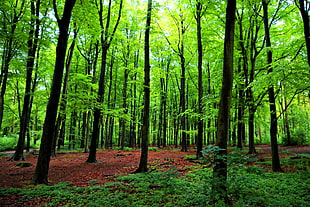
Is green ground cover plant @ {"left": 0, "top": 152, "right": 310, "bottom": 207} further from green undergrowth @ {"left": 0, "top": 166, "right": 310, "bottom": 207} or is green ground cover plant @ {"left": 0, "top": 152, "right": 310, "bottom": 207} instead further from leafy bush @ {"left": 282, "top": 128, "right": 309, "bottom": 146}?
leafy bush @ {"left": 282, "top": 128, "right": 309, "bottom": 146}

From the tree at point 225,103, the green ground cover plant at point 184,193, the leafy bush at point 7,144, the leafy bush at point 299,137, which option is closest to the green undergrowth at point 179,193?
the green ground cover plant at point 184,193

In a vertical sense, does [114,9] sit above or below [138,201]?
above

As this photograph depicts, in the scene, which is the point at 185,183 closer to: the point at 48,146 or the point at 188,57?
the point at 48,146

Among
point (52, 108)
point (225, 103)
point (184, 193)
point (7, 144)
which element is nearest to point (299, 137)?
point (184, 193)

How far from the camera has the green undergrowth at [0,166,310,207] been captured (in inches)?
167

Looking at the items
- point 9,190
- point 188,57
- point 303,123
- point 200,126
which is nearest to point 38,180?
point 9,190

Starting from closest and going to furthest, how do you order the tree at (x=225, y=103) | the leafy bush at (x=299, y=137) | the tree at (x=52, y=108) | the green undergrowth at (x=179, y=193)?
1. the tree at (x=225, y=103)
2. the green undergrowth at (x=179, y=193)
3. the tree at (x=52, y=108)
4. the leafy bush at (x=299, y=137)

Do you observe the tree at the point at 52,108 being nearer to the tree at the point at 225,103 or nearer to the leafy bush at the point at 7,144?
the tree at the point at 225,103

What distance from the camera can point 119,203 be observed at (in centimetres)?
441

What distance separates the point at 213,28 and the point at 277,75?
8959 millimetres

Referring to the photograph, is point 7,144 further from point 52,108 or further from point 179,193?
point 179,193

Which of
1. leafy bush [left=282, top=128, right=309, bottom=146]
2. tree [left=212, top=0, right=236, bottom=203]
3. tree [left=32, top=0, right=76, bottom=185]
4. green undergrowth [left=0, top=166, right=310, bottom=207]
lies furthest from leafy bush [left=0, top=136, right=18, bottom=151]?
leafy bush [left=282, top=128, right=309, bottom=146]

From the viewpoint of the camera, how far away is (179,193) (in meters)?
5.17

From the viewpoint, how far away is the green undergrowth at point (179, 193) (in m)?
4.24
